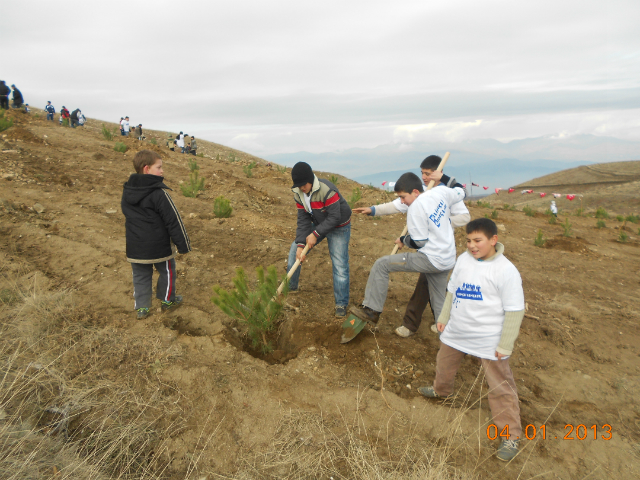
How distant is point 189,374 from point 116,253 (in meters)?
2.52

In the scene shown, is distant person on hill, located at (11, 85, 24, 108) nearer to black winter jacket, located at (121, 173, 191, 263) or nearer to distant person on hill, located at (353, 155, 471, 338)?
black winter jacket, located at (121, 173, 191, 263)

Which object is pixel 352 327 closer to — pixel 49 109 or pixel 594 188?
pixel 49 109

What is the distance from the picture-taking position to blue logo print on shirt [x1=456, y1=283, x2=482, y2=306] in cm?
218

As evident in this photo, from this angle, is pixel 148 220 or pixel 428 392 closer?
pixel 428 392

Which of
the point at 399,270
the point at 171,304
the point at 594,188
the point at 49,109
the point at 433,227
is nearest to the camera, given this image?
the point at 433,227

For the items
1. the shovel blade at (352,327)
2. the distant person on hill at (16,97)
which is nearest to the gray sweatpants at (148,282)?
the shovel blade at (352,327)

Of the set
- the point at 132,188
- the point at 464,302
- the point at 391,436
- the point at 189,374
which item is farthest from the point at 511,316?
the point at 132,188

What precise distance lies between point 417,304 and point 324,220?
1.24 m

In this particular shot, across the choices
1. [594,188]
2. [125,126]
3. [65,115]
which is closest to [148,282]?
[125,126]

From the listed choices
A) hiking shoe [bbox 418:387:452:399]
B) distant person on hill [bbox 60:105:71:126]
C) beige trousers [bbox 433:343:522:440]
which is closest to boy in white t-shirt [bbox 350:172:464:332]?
hiking shoe [bbox 418:387:452:399]

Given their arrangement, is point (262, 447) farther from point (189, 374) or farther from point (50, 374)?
point (50, 374)

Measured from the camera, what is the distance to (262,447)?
82.4 inches

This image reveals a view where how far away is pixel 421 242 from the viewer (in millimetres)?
2928

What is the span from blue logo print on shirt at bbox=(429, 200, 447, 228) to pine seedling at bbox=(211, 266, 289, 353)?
4.53 ft
